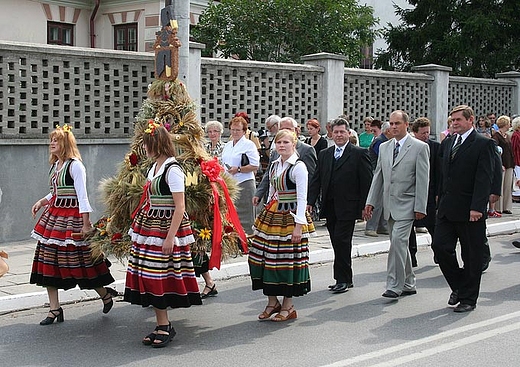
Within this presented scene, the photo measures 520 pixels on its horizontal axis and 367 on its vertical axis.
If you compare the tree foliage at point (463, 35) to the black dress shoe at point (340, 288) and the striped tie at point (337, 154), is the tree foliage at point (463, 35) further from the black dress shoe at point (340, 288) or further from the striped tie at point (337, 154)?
the black dress shoe at point (340, 288)

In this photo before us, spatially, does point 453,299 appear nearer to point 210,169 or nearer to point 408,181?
point 408,181

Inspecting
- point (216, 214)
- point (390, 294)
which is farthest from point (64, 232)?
point (390, 294)

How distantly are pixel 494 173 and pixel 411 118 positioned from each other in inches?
392

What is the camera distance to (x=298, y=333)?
754cm

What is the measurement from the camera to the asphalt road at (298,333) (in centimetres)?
669

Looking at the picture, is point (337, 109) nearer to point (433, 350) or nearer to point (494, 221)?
point (494, 221)

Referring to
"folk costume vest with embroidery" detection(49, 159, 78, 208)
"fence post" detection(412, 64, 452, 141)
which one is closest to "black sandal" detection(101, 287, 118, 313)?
"folk costume vest with embroidery" detection(49, 159, 78, 208)

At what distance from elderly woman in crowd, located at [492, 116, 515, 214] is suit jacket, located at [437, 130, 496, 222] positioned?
7.64m

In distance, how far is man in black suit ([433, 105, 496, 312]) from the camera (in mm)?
8289

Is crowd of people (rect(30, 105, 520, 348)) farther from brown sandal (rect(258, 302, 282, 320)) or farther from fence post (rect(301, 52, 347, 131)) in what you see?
fence post (rect(301, 52, 347, 131))

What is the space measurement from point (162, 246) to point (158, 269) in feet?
0.66

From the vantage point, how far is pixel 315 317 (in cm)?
816

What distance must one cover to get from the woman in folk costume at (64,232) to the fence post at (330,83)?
29.5 ft

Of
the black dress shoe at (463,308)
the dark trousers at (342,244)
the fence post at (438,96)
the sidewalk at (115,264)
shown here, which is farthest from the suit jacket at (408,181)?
the fence post at (438,96)
